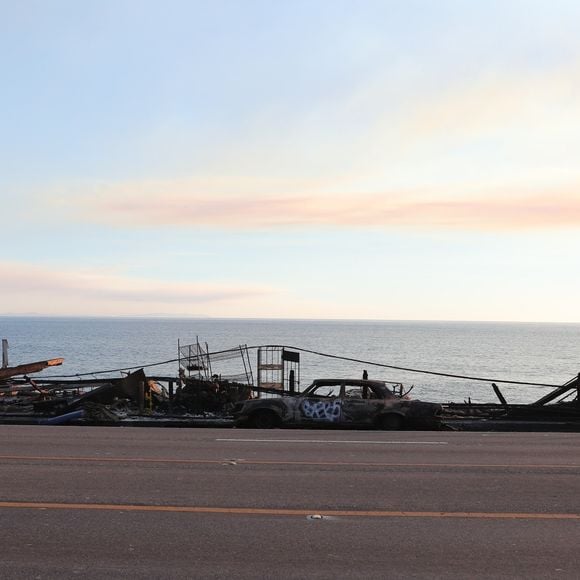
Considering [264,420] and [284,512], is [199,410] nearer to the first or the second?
[264,420]

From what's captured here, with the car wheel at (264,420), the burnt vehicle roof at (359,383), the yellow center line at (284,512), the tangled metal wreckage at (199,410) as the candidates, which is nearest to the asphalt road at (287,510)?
the yellow center line at (284,512)

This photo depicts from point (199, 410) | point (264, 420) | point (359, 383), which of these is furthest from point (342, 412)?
point (199, 410)

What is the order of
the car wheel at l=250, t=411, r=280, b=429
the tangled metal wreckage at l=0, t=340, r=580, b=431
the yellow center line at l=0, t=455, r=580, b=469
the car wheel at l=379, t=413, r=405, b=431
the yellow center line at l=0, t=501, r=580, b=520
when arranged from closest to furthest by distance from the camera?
1. the yellow center line at l=0, t=501, r=580, b=520
2. the yellow center line at l=0, t=455, r=580, b=469
3. the car wheel at l=379, t=413, r=405, b=431
4. the car wheel at l=250, t=411, r=280, b=429
5. the tangled metal wreckage at l=0, t=340, r=580, b=431

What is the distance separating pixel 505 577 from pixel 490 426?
43.1ft

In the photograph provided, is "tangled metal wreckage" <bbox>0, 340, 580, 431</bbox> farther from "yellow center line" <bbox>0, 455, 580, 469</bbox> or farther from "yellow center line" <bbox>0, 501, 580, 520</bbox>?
"yellow center line" <bbox>0, 501, 580, 520</bbox>

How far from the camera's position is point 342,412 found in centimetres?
1788

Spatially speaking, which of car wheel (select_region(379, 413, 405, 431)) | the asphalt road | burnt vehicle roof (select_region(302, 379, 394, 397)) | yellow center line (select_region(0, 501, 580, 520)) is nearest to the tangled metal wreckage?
car wheel (select_region(379, 413, 405, 431))

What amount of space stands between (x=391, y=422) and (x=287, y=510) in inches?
391

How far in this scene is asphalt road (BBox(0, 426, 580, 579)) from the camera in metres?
6.21

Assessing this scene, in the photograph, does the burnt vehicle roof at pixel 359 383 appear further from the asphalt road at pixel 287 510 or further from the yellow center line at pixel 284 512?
the yellow center line at pixel 284 512

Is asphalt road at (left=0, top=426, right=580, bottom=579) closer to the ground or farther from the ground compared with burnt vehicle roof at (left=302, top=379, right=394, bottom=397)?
closer to the ground

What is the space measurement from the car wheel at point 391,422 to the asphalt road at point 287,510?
4323 millimetres

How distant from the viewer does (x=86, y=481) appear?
9539mm

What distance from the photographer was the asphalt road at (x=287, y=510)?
245 inches
